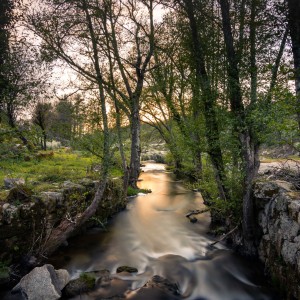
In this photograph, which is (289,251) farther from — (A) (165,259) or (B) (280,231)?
(A) (165,259)

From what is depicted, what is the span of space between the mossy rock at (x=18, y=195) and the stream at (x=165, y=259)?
2.44 meters

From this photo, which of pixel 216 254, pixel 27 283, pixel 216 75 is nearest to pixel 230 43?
pixel 216 75

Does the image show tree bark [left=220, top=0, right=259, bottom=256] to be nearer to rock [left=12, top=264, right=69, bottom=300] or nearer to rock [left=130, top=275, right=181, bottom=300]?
rock [left=130, top=275, right=181, bottom=300]

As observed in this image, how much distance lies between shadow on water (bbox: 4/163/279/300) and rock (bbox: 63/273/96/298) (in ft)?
0.69

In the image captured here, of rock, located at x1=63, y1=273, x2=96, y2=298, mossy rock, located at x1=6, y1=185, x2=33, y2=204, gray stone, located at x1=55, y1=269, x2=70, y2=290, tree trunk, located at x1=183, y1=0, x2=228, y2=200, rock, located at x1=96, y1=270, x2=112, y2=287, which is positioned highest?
tree trunk, located at x1=183, y1=0, x2=228, y2=200

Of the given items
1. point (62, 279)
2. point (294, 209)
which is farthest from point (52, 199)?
point (294, 209)

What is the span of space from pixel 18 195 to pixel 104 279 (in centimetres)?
390

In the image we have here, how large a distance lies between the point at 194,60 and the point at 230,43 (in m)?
2.12

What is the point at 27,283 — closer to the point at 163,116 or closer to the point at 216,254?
the point at 216,254

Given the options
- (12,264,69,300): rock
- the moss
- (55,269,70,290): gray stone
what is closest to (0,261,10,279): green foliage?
(12,264,69,300): rock

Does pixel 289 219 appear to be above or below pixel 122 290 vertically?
above

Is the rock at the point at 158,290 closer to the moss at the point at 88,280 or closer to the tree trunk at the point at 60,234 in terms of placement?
the moss at the point at 88,280

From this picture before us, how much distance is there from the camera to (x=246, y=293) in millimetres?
7316

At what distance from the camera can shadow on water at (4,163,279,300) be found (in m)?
7.46
